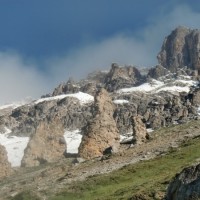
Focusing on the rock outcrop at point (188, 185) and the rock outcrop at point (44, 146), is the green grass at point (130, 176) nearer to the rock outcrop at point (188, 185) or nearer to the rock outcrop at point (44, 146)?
the rock outcrop at point (188, 185)

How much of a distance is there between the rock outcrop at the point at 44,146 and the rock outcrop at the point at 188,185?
11401 cm

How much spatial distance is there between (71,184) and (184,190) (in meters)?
37.7

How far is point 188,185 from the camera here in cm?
1684

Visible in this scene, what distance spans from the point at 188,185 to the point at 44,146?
126634 mm

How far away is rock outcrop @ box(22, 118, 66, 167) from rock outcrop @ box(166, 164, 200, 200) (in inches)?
4489

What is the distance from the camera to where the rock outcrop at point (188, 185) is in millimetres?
16516

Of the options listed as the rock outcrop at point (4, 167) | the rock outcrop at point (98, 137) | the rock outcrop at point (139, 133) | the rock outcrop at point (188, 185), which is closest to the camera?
the rock outcrop at point (188, 185)

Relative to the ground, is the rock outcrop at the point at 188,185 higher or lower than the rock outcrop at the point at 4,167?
higher

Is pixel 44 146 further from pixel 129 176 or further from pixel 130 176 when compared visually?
pixel 130 176

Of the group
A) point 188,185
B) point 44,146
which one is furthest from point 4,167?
point 188,185

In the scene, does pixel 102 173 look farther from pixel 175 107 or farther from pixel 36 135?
pixel 175 107

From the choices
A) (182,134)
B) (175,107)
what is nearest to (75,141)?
(175,107)

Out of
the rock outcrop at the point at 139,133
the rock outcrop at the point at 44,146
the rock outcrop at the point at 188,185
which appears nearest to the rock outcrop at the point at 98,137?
the rock outcrop at the point at 139,133

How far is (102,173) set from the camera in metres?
58.0
